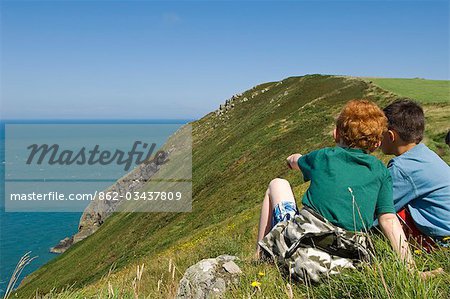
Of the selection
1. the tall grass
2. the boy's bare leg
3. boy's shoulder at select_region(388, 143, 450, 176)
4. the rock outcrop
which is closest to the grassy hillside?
the boy's bare leg

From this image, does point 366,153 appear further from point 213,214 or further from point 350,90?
point 350,90

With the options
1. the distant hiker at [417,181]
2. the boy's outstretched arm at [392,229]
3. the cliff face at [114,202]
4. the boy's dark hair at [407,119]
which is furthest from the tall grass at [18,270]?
the cliff face at [114,202]

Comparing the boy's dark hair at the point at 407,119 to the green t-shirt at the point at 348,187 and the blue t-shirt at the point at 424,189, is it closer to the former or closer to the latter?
the blue t-shirt at the point at 424,189

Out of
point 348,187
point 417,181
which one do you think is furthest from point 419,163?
point 348,187

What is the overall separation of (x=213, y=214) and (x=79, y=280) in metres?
14.7

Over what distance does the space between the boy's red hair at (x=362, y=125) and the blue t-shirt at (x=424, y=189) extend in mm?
682

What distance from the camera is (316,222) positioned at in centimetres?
394

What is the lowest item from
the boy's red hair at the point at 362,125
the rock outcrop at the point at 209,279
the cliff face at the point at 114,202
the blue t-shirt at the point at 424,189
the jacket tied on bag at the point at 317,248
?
the cliff face at the point at 114,202

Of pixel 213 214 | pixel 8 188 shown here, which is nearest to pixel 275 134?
pixel 213 214

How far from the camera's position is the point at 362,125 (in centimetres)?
419

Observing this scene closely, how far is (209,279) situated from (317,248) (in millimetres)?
1182

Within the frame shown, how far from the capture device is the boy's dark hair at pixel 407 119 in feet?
15.8

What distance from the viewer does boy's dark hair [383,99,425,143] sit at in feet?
15.8

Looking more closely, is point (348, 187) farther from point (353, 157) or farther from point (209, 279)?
point (209, 279)
